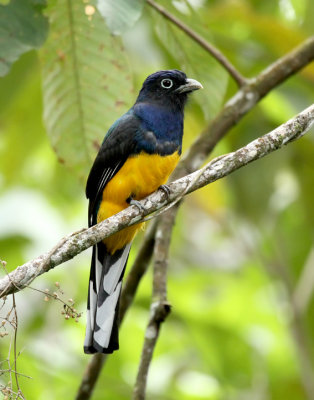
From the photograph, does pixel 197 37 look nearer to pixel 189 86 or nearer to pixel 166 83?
pixel 189 86

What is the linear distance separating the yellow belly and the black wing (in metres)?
0.03

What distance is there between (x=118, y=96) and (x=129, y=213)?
1.09m

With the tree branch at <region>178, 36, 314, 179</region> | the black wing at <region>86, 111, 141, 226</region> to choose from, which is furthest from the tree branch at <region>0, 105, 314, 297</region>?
the tree branch at <region>178, 36, 314, 179</region>

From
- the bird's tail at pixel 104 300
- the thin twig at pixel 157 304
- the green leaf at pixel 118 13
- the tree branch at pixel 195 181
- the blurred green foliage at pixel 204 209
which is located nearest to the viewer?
the tree branch at pixel 195 181

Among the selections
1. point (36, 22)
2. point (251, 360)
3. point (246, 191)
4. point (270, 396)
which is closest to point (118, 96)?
point (36, 22)

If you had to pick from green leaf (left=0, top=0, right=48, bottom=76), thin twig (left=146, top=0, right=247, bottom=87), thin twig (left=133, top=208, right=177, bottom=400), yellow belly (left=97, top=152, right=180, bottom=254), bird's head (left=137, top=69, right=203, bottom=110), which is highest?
bird's head (left=137, top=69, right=203, bottom=110)

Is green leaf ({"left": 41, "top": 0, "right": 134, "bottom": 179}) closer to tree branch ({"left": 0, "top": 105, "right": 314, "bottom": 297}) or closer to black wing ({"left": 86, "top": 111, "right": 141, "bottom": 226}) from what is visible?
black wing ({"left": 86, "top": 111, "right": 141, "bottom": 226})

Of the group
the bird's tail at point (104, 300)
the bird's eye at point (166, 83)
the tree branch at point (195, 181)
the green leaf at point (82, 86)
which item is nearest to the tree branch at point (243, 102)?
the bird's eye at point (166, 83)

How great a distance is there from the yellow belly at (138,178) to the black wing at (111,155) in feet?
0.10

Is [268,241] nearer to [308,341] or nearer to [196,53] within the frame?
[308,341]

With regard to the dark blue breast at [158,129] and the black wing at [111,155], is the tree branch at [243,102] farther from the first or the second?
the black wing at [111,155]

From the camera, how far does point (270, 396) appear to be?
4.32 meters

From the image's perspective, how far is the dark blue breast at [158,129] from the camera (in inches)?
146

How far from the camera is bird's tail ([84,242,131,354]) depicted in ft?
11.1
